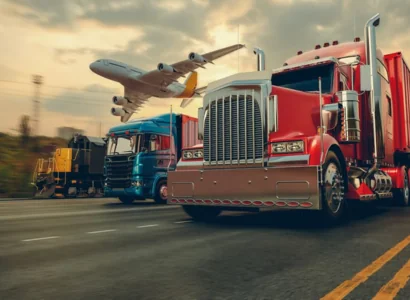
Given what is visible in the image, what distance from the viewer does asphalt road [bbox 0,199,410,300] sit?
10.5 ft

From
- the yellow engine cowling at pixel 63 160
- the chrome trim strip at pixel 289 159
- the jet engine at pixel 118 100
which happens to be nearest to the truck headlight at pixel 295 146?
the chrome trim strip at pixel 289 159

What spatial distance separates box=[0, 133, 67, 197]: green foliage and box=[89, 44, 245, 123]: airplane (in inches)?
322

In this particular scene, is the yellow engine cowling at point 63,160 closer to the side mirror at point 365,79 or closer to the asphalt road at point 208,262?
the asphalt road at point 208,262

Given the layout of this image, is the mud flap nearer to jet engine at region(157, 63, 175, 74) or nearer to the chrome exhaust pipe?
jet engine at region(157, 63, 175, 74)

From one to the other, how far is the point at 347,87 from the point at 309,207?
314 cm

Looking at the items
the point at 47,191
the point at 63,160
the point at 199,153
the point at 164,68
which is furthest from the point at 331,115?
the point at 164,68

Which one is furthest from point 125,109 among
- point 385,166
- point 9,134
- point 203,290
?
point 203,290

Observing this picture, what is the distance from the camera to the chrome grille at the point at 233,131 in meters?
6.91

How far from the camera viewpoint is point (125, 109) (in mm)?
36500

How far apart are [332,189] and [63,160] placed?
1985 centimetres

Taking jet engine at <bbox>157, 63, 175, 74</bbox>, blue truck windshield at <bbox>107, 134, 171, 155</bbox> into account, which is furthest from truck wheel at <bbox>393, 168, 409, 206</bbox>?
jet engine at <bbox>157, 63, 175, 74</bbox>

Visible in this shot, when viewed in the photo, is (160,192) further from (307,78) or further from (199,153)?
(307,78)

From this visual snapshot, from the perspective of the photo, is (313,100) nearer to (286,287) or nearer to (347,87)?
(347,87)

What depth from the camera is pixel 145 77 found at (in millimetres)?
31797
